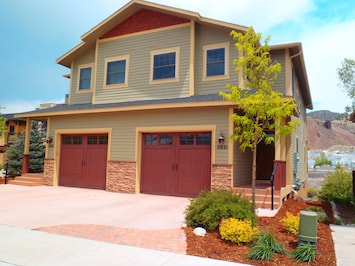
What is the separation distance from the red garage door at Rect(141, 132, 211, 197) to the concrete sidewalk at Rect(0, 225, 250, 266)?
6.19 metres

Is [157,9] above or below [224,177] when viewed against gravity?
above

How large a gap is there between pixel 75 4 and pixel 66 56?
12.8ft

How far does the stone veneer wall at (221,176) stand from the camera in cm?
1044

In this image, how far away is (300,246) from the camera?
4973mm

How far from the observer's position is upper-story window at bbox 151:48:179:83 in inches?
522

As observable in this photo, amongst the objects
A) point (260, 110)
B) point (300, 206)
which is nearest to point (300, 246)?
point (260, 110)

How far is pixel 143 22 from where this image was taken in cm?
1430

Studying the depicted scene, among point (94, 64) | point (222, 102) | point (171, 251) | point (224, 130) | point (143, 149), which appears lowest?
point (171, 251)

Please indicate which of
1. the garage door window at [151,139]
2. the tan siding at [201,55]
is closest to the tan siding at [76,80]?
the garage door window at [151,139]

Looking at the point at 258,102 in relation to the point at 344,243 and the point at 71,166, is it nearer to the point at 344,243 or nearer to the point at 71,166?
the point at 344,243

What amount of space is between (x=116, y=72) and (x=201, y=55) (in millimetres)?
4645

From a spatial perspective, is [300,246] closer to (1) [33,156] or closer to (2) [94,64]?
(2) [94,64]

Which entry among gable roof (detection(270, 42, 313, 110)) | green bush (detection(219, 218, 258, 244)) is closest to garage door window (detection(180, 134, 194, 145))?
gable roof (detection(270, 42, 313, 110))

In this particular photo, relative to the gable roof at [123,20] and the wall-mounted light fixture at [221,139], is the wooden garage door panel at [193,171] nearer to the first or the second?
the wall-mounted light fixture at [221,139]
